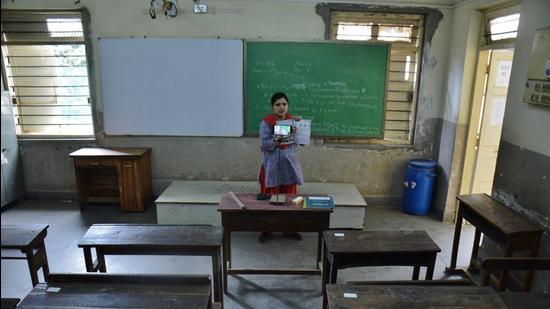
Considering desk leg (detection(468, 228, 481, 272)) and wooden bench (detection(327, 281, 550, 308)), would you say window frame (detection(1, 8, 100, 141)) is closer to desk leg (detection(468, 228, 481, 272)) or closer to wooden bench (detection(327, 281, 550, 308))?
wooden bench (detection(327, 281, 550, 308))

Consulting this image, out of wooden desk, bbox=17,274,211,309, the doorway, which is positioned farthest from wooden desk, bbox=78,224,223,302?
the doorway

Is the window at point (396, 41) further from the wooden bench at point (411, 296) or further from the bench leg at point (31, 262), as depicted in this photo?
the bench leg at point (31, 262)

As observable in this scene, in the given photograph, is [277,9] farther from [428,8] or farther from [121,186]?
[121,186]

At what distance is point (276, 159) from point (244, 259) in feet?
3.37

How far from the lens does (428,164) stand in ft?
14.6

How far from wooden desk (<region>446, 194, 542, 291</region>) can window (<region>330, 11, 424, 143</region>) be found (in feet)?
5.86

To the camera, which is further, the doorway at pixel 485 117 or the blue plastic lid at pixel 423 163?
the blue plastic lid at pixel 423 163

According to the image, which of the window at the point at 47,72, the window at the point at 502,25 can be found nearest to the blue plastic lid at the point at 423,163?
the window at the point at 502,25

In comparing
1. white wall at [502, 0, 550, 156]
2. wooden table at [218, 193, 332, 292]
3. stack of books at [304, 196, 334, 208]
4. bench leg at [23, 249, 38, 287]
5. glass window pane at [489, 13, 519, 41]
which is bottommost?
bench leg at [23, 249, 38, 287]

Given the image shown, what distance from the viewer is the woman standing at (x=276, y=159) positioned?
3.40 m

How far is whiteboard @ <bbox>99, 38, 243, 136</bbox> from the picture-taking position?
14.4ft

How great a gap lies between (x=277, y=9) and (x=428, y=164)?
2657mm

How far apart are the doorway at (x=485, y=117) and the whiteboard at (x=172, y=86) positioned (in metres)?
2.76

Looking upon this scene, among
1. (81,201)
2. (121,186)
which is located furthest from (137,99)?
(81,201)
